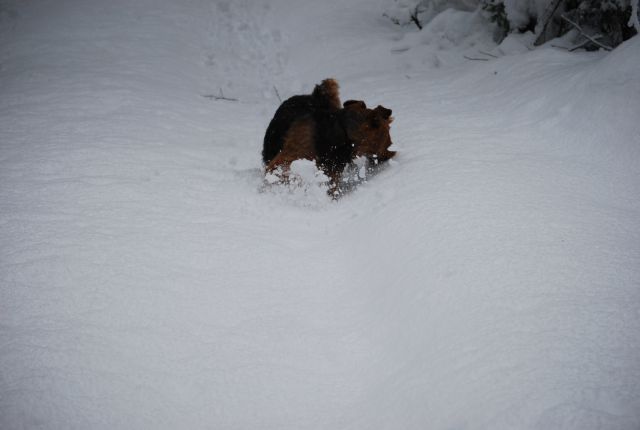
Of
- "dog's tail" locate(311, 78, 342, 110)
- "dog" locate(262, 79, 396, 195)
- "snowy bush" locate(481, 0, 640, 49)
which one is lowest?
"dog" locate(262, 79, 396, 195)

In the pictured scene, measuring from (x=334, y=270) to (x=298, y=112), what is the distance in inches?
65.5

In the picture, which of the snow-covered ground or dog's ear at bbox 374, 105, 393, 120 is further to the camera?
dog's ear at bbox 374, 105, 393, 120

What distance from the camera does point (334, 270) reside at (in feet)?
7.83

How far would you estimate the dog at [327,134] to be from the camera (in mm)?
3285

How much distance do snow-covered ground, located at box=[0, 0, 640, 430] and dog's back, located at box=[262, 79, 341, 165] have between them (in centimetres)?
35

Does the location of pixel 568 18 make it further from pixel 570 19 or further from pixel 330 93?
pixel 330 93

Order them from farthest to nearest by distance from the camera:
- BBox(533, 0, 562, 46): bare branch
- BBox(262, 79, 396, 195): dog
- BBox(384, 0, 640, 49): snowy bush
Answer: BBox(533, 0, 562, 46): bare branch → BBox(384, 0, 640, 49): snowy bush → BBox(262, 79, 396, 195): dog

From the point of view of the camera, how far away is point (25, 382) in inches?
57.0

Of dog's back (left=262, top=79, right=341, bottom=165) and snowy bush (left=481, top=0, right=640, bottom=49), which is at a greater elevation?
snowy bush (left=481, top=0, right=640, bottom=49)

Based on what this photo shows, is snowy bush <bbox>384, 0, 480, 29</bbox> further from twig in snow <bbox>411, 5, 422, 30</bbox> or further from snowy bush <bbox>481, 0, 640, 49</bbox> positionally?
snowy bush <bbox>481, 0, 640, 49</bbox>

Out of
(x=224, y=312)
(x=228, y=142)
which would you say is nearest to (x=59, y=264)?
(x=224, y=312)

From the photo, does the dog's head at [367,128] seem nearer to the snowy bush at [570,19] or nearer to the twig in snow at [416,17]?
the snowy bush at [570,19]

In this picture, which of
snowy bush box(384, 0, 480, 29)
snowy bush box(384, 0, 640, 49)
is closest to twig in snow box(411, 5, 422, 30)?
snowy bush box(384, 0, 480, 29)

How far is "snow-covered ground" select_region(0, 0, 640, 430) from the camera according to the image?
4.56ft
